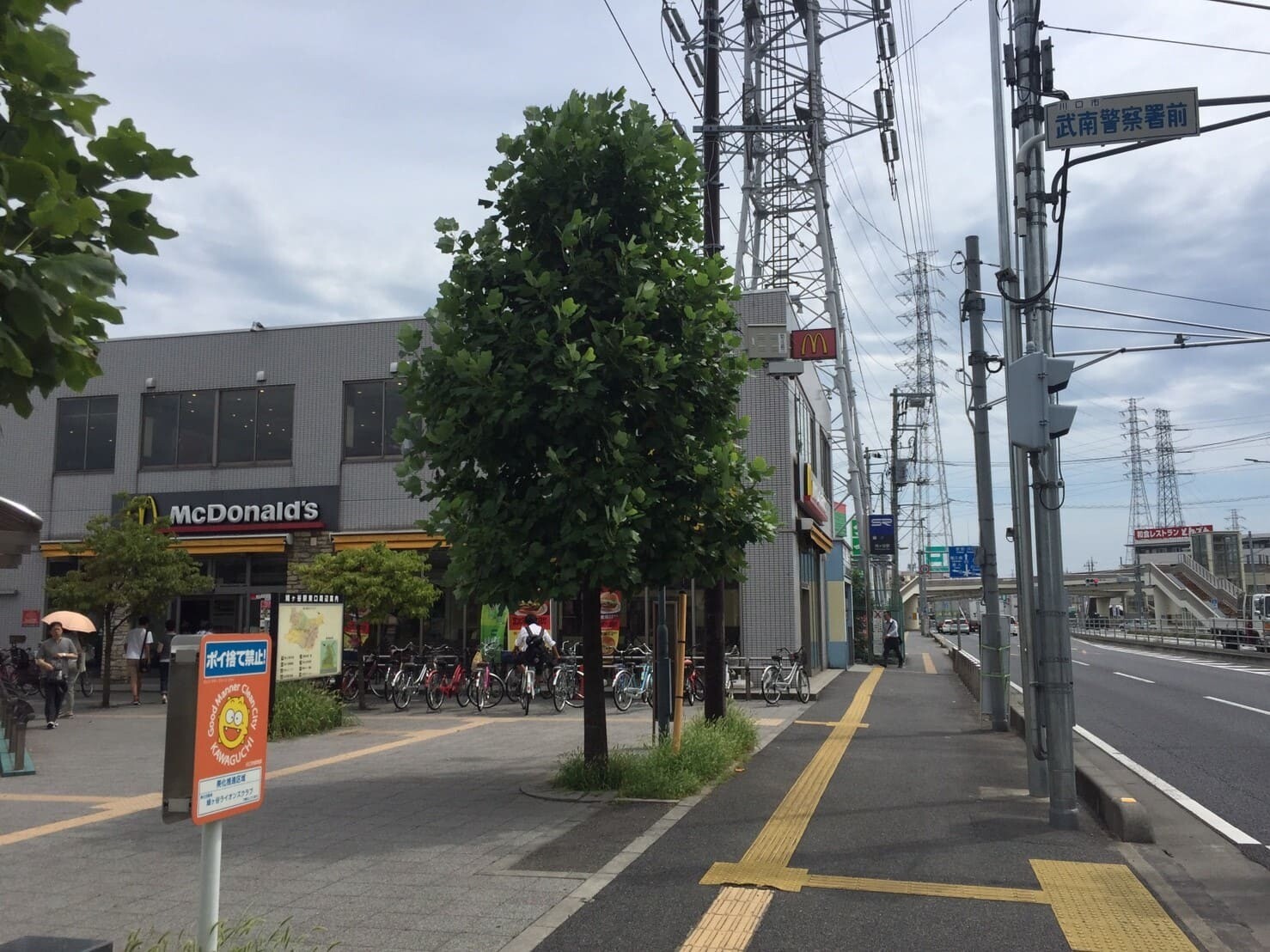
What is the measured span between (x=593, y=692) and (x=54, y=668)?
35.8 feet

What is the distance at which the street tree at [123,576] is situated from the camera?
64.0ft

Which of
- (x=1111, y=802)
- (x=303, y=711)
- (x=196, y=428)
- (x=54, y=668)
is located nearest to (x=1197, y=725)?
(x=1111, y=802)

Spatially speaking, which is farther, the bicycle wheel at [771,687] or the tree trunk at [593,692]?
the bicycle wheel at [771,687]

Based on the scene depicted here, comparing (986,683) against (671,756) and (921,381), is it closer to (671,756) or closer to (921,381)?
(671,756)

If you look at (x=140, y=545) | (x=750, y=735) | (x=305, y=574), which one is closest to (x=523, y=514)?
(x=750, y=735)

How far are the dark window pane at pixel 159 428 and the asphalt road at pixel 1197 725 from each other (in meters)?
22.0

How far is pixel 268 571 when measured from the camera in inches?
996

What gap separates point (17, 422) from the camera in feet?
86.2

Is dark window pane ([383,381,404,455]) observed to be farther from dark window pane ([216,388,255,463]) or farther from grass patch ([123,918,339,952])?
grass patch ([123,918,339,952])

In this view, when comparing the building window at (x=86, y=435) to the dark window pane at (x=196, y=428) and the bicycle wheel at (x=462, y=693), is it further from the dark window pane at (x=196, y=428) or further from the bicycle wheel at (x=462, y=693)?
the bicycle wheel at (x=462, y=693)

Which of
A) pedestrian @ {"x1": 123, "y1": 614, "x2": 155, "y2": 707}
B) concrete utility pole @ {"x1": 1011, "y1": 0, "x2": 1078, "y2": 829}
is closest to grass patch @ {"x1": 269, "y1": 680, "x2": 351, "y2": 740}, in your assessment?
pedestrian @ {"x1": 123, "y1": 614, "x2": 155, "y2": 707}

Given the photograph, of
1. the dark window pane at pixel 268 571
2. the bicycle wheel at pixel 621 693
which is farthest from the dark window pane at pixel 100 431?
the bicycle wheel at pixel 621 693

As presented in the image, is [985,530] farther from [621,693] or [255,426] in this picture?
[255,426]

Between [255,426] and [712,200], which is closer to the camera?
[712,200]
